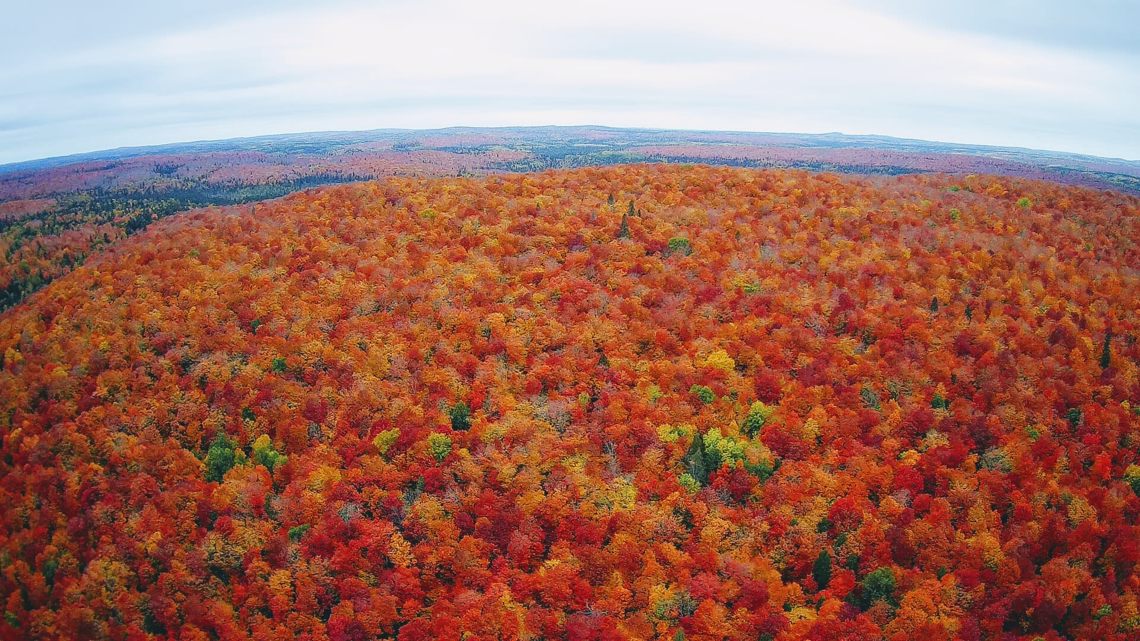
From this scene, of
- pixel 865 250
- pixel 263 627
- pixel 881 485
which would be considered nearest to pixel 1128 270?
pixel 865 250

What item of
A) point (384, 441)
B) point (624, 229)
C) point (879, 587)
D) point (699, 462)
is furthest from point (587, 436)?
point (624, 229)

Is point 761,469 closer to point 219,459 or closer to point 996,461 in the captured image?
point 996,461

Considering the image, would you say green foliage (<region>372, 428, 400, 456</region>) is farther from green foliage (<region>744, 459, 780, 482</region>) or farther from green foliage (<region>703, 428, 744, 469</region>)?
green foliage (<region>744, 459, 780, 482</region>)

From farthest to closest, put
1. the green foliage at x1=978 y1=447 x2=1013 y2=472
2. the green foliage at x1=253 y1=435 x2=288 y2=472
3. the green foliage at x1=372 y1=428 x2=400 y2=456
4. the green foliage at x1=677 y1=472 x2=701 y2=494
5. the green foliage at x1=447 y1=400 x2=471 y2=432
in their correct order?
the green foliage at x1=447 y1=400 x2=471 y2=432 < the green foliage at x1=253 y1=435 x2=288 y2=472 < the green foliage at x1=372 y1=428 x2=400 y2=456 < the green foliage at x1=978 y1=447 x2=1013 y2=472 < the green foliage at x1=677 y1=472 x2=701 y2=494

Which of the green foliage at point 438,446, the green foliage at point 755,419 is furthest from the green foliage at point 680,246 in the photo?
the green foliage at point 438,446

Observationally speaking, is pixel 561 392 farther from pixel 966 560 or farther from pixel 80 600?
pixel 80 600

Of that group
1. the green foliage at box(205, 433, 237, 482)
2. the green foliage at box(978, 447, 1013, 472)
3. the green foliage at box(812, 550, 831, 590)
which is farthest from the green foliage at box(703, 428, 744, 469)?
Result: the green foliage at box(205, 433, 237, 482)
